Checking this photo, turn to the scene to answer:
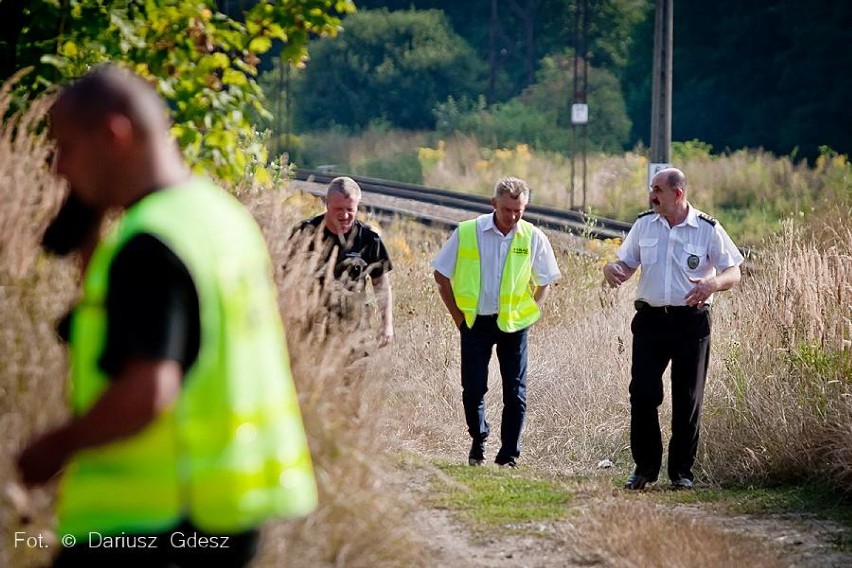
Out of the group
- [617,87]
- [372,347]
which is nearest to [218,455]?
[372,347]

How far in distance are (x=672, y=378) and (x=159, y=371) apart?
6.39m

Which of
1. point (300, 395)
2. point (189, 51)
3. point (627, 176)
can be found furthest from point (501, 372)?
point (627, 176)

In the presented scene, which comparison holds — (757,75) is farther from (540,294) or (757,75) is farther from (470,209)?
(540,294)

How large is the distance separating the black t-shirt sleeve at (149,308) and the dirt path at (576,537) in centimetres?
316

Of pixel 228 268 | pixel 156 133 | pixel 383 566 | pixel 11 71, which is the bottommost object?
pixel 383 566

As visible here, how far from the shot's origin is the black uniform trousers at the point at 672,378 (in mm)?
8859

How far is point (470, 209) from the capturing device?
27.7 m

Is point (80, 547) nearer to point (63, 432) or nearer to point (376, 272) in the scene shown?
point (63, 432)

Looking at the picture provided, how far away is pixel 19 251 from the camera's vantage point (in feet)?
16.8

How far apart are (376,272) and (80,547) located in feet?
20.5

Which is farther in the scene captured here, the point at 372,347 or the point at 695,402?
the point at 695,402

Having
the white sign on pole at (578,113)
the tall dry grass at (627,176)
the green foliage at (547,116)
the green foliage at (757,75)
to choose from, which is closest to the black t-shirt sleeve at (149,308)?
the tall dry grass at (627,176)

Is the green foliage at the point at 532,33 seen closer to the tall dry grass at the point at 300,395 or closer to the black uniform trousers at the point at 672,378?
the black uniform trousers at the point at 672,378

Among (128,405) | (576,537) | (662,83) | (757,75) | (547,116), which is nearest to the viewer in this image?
(128,405)
